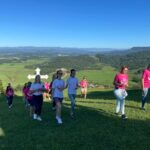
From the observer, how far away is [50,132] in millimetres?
13672

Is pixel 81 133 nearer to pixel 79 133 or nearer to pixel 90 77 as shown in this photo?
pixel 79 133

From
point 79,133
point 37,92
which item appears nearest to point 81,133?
point 79,133

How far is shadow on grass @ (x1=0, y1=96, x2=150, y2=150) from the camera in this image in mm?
11320

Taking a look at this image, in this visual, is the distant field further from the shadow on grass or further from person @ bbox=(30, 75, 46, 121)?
the shadow on grass

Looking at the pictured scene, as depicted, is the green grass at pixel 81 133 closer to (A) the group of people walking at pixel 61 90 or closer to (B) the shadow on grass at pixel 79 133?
(B) the shadow on grass at pixel 79 133

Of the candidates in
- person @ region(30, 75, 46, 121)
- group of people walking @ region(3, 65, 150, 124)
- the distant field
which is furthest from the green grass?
the distant field

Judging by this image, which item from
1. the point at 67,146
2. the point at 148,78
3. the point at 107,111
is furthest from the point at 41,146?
the point at 148,78

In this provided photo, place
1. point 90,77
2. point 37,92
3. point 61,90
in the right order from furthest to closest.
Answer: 1. point 90,77
2. point 37,92
3. point 61,90

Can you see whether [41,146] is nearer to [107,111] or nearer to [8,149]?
[8,149]

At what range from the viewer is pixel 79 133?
42.9 feet

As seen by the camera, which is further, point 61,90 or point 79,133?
point 61,90

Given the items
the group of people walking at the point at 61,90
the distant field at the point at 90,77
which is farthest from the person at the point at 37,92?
the distant field at the point at 90,77

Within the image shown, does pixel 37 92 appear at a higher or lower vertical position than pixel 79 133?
higher

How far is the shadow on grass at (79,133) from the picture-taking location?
446 inches
